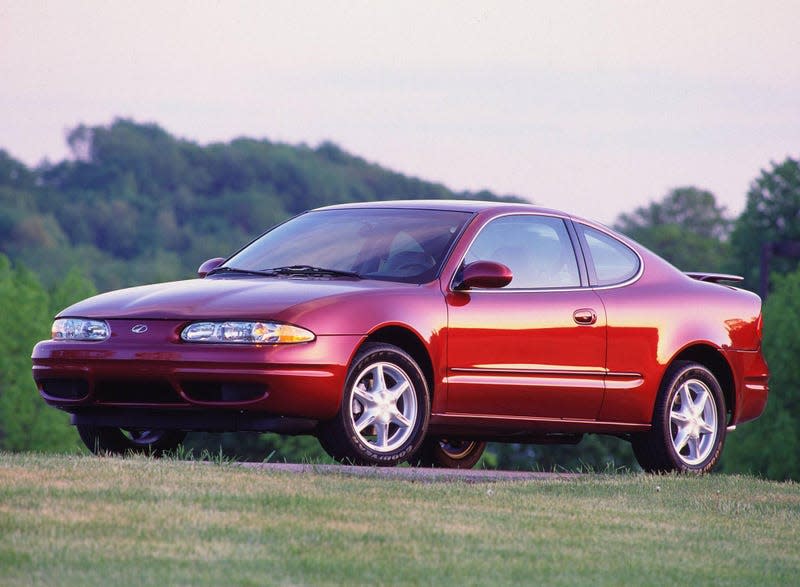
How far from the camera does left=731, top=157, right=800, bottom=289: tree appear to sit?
208ft

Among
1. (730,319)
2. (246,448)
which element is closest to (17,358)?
(246,448)

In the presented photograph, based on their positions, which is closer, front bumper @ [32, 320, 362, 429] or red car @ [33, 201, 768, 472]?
front bumper @ [32, 320, 362, 429]

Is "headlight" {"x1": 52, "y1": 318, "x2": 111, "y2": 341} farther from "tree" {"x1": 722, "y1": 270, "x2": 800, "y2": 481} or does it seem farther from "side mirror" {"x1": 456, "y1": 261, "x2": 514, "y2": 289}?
"tree" {"x1": 722, "y1": 270, "x2": 800, "y2": 481}

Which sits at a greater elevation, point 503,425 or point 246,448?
point 503,425

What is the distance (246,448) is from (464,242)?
155 feet

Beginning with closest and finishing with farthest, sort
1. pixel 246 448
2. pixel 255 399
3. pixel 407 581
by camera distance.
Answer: pixel 407 581
pixel 255 399
pixel 246 448

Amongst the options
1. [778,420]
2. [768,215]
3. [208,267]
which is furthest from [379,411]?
[768,215]

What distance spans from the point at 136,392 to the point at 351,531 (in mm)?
2631

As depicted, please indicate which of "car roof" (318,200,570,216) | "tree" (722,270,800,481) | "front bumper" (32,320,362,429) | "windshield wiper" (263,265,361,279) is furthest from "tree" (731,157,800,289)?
"front bumper" (32,320,362,429)

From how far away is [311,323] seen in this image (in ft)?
29.3

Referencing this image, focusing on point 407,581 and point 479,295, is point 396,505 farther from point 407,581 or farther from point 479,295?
point 479,295

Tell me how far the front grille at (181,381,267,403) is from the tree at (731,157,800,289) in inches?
2211

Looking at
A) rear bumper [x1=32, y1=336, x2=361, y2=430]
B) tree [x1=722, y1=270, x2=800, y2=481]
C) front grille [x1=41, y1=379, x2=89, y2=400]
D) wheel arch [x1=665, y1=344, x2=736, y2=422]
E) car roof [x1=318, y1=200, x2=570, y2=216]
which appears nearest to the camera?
rear bumper [x1=32, y1=336, x2=361, y2=430]

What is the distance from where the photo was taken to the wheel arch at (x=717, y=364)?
11.2 m
